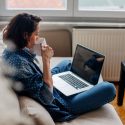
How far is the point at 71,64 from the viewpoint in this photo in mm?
2486

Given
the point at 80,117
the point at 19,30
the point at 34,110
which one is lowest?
the point at 80,117

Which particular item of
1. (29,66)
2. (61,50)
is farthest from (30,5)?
(29,66)

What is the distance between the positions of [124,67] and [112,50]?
21.1 inches

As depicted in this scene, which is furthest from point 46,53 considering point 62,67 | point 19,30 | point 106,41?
point 106,41

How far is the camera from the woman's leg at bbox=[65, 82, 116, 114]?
6.38ft

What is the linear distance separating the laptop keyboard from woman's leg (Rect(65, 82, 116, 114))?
0.63 ft

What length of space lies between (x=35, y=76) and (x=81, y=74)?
0.70 m

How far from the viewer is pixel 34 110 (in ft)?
5.07

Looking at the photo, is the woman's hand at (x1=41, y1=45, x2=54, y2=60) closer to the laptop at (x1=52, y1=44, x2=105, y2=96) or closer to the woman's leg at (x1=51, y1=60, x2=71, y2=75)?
the laptop at (x1=52, y1=44, x2=105, y2=96)

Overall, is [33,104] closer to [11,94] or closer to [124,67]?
[11,94]

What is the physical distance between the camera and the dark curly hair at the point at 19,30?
1.74m

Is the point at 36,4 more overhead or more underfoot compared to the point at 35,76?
more overhead

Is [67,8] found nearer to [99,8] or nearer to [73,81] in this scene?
[99,8]

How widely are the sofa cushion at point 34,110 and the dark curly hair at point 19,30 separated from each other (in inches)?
13.3
